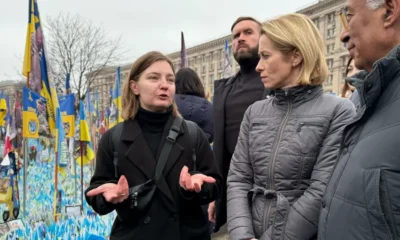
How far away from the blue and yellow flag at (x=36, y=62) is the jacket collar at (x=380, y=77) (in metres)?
4.33

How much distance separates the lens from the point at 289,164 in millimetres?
1577

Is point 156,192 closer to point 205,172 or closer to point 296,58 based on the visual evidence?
point 205,172

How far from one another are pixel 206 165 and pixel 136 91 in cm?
62

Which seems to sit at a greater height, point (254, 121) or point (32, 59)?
point (32, 59)

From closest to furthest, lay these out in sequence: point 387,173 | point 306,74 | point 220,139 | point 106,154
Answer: point 387,173 < point 306,74 < point 106,154 < point 220,139

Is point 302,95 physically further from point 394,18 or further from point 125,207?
point 125,207

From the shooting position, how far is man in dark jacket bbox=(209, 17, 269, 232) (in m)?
2.53

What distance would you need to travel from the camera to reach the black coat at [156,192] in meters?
1.88

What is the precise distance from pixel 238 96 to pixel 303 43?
0.92m

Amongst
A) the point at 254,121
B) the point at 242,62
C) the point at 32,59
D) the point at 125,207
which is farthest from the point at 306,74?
the point at 32,59

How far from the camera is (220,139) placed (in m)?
2.56

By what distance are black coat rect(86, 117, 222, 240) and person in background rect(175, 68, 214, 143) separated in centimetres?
121

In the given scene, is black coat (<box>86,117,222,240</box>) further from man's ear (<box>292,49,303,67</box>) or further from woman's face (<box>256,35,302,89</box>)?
man's ear (<box>292,49,303,67</box>)

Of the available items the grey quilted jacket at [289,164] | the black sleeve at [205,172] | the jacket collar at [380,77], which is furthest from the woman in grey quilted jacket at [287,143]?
the jacket collar at [380,77]
